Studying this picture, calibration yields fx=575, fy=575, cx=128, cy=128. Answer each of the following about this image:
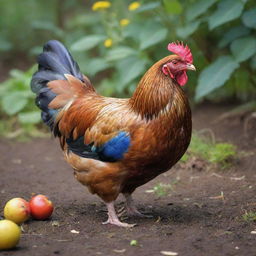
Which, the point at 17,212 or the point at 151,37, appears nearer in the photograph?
the point at 17,212

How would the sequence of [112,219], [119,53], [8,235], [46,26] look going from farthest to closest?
1. [46,26]
2. [119,53]
3. [112,219]
4. [8,235]

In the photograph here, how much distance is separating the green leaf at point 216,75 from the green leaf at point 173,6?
4.09 feet

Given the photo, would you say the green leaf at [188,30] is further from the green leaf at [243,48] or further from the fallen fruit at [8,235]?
the fallen fruit at [8,235]

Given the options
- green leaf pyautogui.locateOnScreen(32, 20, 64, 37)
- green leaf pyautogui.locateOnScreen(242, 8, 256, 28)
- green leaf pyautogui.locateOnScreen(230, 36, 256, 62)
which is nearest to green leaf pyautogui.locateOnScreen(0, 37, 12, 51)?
green leaf pyautogui.locateOnScreen(32, 20, 64, 37)

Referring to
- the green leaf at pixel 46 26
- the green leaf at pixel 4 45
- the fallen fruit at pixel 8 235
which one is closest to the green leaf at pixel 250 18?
the fallen fruit at pixel 8 235

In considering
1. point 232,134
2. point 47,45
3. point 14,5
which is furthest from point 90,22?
point 47,45

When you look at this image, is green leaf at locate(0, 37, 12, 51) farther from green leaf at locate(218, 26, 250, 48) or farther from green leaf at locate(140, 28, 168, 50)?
green leaf at locate(218, 26, 250, 48)

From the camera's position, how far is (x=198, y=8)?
8.60 metres

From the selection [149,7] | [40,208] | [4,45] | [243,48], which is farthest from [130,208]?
[4,45]

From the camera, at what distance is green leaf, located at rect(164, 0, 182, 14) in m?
9.09

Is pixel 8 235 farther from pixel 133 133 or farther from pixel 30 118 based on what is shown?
pixel 30 118

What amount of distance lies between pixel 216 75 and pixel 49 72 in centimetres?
270

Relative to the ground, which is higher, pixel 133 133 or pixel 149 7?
pixel 149 7

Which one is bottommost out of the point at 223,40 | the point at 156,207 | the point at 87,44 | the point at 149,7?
the point at 156,207
